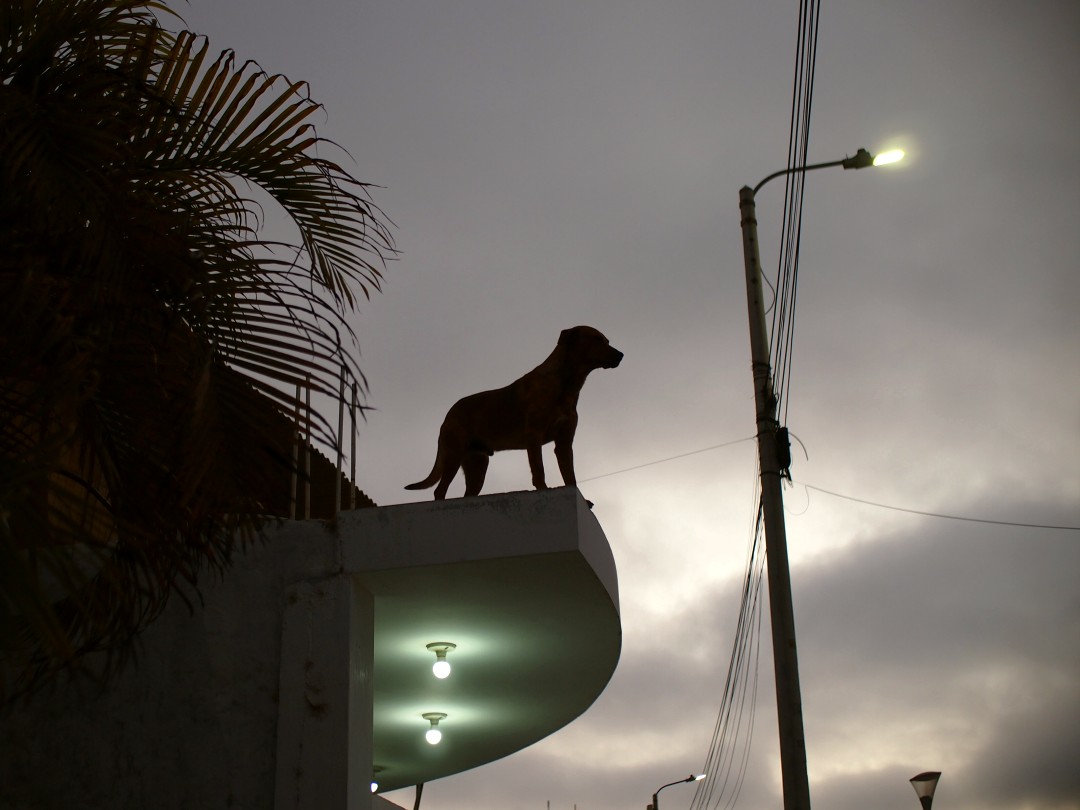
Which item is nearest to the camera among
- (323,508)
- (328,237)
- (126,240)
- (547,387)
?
(126,240)

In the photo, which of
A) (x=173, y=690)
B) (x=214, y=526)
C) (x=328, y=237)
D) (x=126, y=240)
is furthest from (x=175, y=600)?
(x=126, y=240)

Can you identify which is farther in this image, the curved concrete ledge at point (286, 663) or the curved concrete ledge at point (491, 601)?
the curved concrete ledge at point (491, 601)

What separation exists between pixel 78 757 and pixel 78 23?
467 cm

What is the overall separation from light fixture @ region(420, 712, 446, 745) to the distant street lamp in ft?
19.2

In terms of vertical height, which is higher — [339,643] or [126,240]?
[126,240]

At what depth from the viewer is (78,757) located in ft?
22.9

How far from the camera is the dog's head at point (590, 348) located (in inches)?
324

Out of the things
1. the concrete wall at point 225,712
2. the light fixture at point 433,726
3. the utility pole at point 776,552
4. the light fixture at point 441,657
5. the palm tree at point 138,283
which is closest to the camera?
the palm tree at point 138,283

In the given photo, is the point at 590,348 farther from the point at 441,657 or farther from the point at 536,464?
the point at 441,657

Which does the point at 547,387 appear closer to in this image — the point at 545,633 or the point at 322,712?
the point at 545,633

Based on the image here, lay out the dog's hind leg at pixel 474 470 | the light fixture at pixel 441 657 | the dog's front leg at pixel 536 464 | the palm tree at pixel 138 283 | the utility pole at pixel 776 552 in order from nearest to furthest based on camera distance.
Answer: the palm tree at pixel 138 283
the utility pole at pixel 776 552
the dog's front leg at pixel 536 464
the dog's hind leg at pixel 474 470
the light fixture at pixel 441 657

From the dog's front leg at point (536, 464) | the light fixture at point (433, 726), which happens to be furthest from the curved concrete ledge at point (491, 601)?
the dog's front leg at point (536, 464)

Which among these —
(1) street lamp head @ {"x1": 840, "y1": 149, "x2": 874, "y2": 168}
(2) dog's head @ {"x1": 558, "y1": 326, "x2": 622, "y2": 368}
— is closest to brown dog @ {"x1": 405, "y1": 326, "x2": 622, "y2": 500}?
(2) dog's head @ {"x1": 558, "y1": 326, "x2": 622, "y2": 368}

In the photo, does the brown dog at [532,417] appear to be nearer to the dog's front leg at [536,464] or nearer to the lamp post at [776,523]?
the dog's front leg at [536,464]
